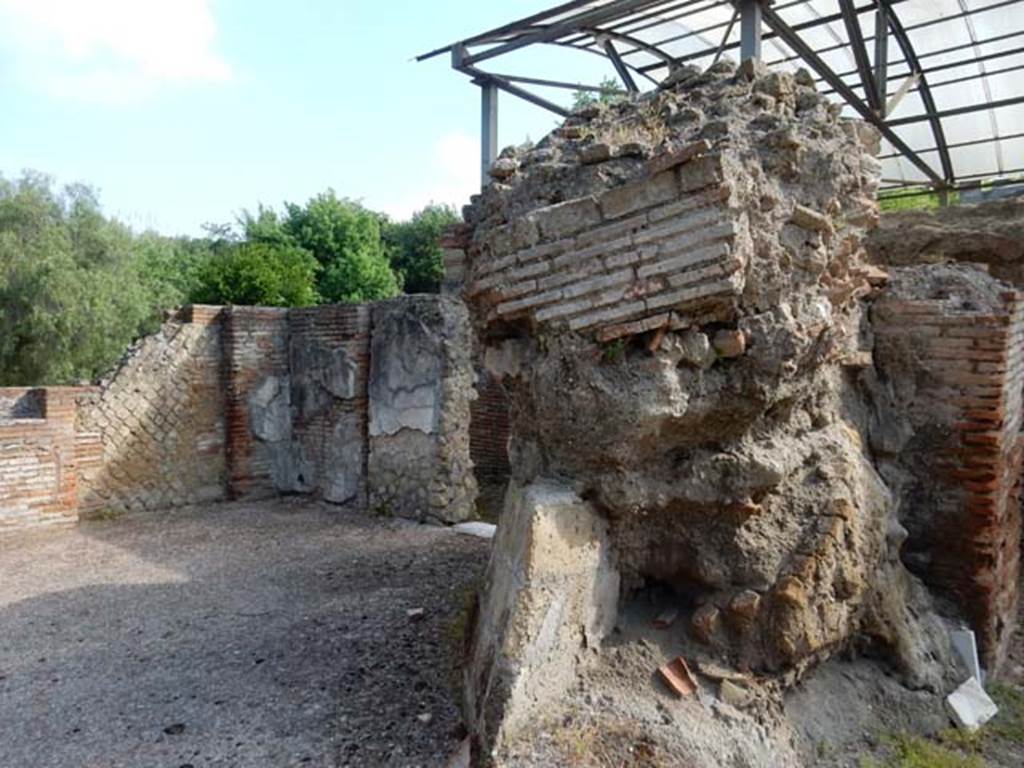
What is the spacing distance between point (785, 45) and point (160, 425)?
8948 millimetres

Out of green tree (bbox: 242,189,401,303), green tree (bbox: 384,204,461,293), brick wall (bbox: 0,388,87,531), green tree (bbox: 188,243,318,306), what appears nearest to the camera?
brick wall (bbox: 0,388,87,531)

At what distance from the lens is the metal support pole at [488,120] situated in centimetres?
931

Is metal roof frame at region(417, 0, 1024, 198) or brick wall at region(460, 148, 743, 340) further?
metal roof frame at region(417, 0, 1024, 198)

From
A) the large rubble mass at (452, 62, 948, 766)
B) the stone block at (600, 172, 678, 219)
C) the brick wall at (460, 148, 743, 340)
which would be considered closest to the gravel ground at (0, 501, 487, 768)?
the large rubble mass at (452, 62, 948, 766)

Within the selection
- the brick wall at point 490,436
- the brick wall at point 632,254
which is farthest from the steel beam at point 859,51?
the brick wall at point 632,254

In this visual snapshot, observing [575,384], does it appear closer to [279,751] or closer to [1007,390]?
[279,751]

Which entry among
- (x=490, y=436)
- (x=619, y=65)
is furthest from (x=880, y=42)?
(x=490, y=436)

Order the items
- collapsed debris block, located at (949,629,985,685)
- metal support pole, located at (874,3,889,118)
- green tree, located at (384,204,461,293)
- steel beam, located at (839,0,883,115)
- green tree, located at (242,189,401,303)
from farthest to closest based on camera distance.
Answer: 1. green tree, located at (384,204,461,293)
2. green tree, located at (242,189,401,303)
3. metal support pole, located at (874,3,889,118)
4. steel beam, located at (839,0,883,115)
5. collapsed debris block, located at (949,629,985,685)

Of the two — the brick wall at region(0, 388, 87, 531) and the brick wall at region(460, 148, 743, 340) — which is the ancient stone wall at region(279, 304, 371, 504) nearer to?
the brick wall at region(0, 388, 87, 531)

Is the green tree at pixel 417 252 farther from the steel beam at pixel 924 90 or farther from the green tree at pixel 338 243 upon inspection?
the steel beam at pixel 924 90

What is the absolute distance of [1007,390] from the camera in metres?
3.60

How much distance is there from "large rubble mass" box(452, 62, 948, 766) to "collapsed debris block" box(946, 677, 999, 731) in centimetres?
10

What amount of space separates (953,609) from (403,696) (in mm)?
2690

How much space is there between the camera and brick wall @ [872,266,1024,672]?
351cm
